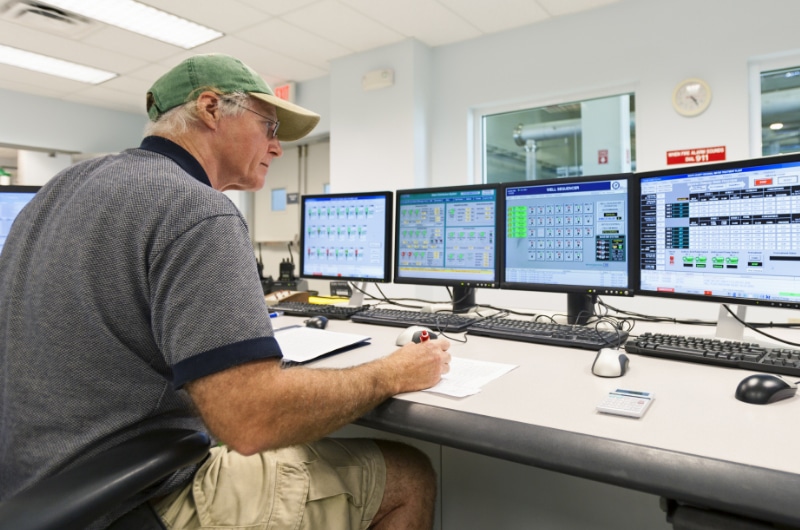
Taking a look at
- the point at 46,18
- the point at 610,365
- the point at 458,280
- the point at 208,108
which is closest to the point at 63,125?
the point at 46,18

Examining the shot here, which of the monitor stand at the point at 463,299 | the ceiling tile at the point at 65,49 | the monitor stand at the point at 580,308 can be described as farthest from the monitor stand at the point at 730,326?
the ceiling tile at the point at 65,49

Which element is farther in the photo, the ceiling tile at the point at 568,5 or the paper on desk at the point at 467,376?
the ceiling tile at the point at 568,5

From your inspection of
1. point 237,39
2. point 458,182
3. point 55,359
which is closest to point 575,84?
point 458,182

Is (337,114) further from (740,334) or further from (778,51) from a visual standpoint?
(740,334)

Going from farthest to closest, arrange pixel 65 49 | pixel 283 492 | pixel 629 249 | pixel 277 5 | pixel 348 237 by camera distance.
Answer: pixel 65 49 < pixel 277 5 < pixel 348 237 < pixel 629 249 < pixel 283 492

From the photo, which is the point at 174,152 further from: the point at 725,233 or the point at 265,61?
the point at 265,61

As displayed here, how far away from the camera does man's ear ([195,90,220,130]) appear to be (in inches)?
38.4

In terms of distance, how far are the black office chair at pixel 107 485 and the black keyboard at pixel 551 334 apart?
80 cm

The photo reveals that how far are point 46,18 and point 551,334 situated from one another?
13.2 feet

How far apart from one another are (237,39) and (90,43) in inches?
44.9

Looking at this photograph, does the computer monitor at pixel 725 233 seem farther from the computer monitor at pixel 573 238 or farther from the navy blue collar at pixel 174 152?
the navy blue collar at pixel 174 152

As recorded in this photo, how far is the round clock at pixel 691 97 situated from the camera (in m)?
3.09

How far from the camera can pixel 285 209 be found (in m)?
5.75

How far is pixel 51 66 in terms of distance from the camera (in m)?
4.45
